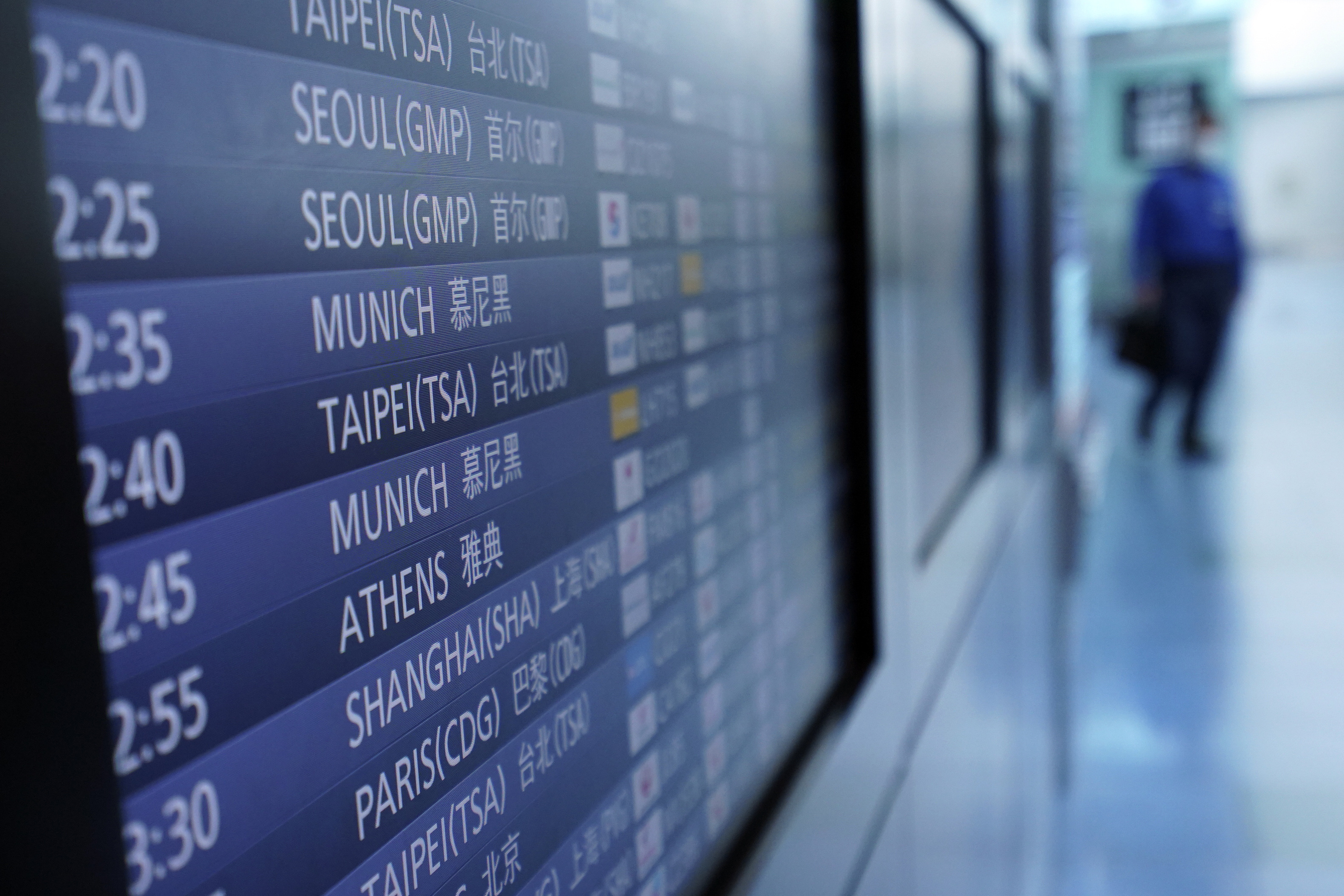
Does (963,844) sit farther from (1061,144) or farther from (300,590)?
(1061,144)

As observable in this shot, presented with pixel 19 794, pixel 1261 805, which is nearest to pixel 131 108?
pixel 19 794

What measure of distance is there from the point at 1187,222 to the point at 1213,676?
362 centimetres

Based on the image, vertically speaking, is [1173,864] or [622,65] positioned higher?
[622,65]

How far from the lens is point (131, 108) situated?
10.3 inches

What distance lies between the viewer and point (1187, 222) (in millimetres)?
6383

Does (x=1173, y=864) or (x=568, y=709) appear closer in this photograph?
(x=568, y=709)

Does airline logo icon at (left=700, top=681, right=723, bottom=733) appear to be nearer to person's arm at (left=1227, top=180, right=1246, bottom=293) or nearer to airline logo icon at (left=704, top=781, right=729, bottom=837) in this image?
airline logo icon at (left=704, top=781, right=729, bottom=837)

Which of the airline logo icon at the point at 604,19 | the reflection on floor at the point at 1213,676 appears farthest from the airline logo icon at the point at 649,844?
the reflection on floor at the point at 1213,676

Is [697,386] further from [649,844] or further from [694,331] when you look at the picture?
[649,844]

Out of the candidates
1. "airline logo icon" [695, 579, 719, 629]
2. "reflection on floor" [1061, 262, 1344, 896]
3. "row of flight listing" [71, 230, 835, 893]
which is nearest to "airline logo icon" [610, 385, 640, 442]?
"row of flight listing" [71, 230, 835, 893]

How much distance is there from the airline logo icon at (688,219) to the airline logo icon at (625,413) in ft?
0.30

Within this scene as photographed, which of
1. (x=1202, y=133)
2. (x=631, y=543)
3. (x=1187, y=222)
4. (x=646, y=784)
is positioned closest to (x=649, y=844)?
(x=646, y=784)

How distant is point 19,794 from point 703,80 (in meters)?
0.48

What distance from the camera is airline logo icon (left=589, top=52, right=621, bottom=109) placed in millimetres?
491
